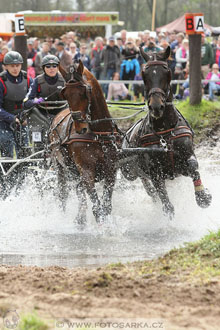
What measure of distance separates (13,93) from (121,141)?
7.59 ft

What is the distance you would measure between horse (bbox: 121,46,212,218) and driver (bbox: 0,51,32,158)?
8.10ft

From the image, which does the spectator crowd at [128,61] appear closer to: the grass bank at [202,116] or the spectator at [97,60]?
the spectator at [97,60]

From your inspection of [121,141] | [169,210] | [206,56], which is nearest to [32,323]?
[169,210]

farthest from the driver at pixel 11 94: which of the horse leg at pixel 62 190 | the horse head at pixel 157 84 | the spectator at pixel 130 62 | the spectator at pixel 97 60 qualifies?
the spectator at pixel 97 60

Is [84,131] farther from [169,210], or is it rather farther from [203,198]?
[203,198]

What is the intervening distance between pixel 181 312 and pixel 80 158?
13.0 ft

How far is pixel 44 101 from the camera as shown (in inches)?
380

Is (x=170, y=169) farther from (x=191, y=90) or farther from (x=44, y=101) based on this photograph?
(x=191, y=90)

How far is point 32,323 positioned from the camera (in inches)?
167

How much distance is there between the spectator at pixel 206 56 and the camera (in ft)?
57.0

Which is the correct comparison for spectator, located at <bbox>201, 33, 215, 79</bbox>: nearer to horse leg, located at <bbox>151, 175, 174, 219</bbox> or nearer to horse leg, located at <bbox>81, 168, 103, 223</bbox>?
horse leg, located at <bbox>151, 175, 174, 219</bbox>

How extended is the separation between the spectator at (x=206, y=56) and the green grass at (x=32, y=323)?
45.6 ft

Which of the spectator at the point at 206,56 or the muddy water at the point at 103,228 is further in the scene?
the spectator at the point at 206,56

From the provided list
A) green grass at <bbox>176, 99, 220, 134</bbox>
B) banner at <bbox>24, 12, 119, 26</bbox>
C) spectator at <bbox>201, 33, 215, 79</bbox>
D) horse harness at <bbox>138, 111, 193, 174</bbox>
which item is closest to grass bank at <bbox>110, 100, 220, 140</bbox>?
green grass at <bbox>176, 99, 220, 134</bbox>
